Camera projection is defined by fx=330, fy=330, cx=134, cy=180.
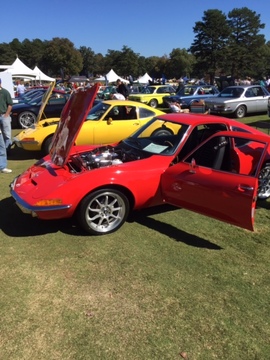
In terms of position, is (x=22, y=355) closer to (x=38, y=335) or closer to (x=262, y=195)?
(x=38, y=335)

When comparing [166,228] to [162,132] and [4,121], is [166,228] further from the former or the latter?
[4,121]

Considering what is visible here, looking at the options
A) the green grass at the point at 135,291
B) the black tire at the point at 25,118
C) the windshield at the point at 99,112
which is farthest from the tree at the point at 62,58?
the green grass at the point at 135,291

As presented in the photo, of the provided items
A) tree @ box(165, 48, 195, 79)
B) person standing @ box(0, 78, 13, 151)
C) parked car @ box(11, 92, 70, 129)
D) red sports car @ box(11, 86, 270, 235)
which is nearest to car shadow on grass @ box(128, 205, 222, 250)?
red sports car @ box(11, 86, 270, 235)

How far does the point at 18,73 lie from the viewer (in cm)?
3222

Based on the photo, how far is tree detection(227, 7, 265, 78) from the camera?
68438 mm

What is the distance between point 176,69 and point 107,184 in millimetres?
98289

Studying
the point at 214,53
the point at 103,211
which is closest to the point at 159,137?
the point at 103,211

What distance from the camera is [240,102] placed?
1538 cm

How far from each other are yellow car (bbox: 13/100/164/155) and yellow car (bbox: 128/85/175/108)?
12141mm

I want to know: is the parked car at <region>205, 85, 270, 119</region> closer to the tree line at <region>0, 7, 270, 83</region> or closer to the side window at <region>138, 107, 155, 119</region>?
the side window at <region>138, 107, 155, 119</region>

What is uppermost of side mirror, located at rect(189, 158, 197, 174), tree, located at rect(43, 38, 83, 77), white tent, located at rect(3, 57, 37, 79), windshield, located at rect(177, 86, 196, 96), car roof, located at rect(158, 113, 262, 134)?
tree, located at rect(43, 38, 83, 77)

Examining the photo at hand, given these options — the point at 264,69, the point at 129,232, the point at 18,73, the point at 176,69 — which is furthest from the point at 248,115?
the point at 176,69

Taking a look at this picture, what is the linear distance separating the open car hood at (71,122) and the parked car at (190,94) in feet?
43.7

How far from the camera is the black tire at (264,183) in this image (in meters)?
5.39
